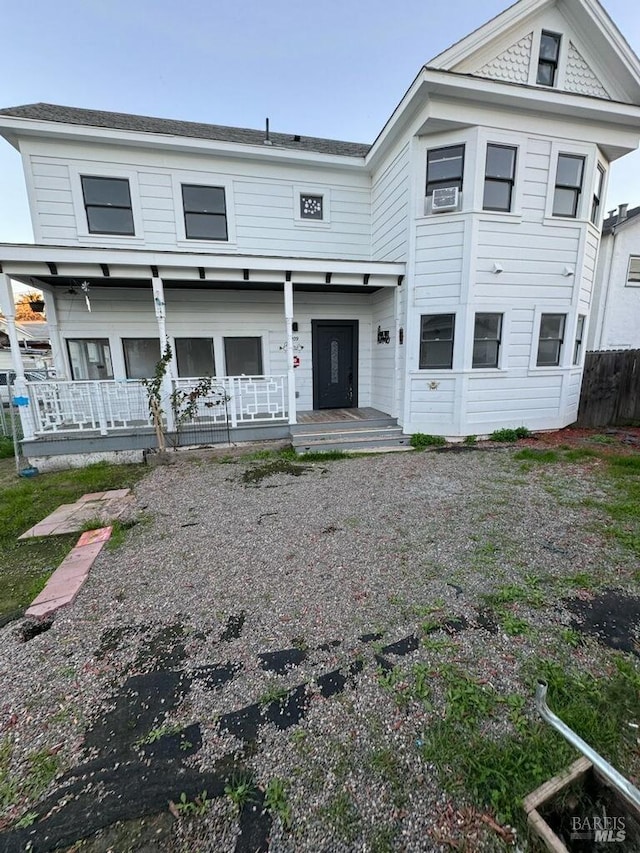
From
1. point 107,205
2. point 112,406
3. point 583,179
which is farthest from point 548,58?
point 112,406

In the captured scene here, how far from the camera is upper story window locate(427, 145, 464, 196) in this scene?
6.72 meters

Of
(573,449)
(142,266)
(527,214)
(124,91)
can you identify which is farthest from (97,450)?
(124,91)

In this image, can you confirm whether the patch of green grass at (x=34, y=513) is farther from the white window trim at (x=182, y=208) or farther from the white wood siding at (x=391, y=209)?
the white wood siding at (x=391, y=209)

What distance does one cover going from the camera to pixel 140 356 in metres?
8.09

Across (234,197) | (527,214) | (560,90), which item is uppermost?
(560,90)

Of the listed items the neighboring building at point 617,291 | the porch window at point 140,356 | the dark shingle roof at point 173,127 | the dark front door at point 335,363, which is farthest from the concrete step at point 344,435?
the neighboring building at point 617,291

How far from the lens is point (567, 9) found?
6.70 m

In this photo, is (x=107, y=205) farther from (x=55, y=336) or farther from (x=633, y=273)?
(x=633, y=273)

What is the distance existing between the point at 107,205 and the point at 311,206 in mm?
4394

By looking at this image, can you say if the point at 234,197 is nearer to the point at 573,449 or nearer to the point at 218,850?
the point at 573,449

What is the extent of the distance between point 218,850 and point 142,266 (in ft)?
23.6

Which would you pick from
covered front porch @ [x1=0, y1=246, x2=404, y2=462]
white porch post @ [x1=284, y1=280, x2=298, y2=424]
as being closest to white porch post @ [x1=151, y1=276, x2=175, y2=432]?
covered front porch @ [x1=0, y1=246, x2=404, y2=462]

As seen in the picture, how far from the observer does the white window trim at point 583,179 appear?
23.0 feet

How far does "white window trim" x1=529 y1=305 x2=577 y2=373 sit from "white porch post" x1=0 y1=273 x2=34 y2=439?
9.49 meters
